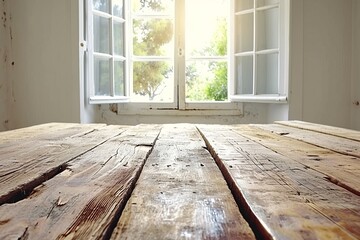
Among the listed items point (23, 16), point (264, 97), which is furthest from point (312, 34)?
point (23, 16)

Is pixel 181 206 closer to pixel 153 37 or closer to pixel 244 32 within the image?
pixel 244 32

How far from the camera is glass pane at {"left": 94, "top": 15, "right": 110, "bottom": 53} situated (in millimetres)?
3021

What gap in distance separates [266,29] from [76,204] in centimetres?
281

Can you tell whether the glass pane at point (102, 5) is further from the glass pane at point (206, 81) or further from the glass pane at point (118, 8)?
the glass pane at point (206, 81)

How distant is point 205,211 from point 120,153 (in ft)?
1.62

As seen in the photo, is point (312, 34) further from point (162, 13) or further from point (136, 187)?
point (136, 187)

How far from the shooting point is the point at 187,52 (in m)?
3.35

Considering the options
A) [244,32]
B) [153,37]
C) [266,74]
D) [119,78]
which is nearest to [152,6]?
[153,37]

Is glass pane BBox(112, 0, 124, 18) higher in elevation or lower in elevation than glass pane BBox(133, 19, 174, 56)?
higher

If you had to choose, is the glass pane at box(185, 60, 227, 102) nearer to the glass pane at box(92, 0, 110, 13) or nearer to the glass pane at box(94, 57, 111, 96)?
the glass pane at box(94, 57, 111, 96)

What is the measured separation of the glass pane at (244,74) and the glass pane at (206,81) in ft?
0.84

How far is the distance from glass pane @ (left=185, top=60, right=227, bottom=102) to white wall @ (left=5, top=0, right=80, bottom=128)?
102cm

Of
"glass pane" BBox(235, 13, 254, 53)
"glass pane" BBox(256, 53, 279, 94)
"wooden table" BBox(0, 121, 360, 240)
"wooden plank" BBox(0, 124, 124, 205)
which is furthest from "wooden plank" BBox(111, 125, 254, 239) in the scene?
"glass pane" BBox(235, 13, 254, 53)

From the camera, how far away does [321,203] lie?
0.52 meters
